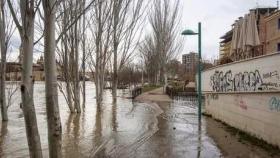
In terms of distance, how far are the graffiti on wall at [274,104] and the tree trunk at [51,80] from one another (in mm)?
6181

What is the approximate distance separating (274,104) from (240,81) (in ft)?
13.1

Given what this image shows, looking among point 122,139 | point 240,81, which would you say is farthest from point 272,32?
point 122,139

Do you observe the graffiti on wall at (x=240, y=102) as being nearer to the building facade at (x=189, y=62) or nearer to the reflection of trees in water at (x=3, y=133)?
the reflection of trees in water at (x=3, y=133)

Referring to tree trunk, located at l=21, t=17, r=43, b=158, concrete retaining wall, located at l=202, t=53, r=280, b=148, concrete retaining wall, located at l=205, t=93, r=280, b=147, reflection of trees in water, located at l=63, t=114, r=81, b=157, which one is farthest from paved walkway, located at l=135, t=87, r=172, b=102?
tree trunk, located at l=21, t=17, r=43, b=158

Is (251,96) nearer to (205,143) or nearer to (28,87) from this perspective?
(205,143)

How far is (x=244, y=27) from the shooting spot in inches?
815

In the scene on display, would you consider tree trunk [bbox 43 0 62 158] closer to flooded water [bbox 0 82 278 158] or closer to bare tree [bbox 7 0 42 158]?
bare tree [bbox 7 0 42 158]


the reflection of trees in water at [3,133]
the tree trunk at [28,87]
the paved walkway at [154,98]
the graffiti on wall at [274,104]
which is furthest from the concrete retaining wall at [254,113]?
the paved walkway at [154,98]

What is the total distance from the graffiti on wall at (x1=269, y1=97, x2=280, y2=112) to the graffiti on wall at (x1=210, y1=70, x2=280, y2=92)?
316mm

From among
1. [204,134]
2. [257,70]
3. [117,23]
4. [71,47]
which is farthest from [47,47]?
[117,23]

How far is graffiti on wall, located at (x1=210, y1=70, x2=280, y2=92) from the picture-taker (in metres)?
12.6

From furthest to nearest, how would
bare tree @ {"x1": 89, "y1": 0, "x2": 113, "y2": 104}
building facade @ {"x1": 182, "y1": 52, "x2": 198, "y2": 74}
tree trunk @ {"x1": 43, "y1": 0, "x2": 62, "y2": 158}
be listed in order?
building facade @ {"x1": 182, "y1": 52, "x2": 198, "y2": 74} → bare tree @ {"x1": 89, "y1": 0, "x2": 113, "y2": 104} → tree trunk @ {"x1": 43, "y1": 0, "x2": 62, "y2": 158}

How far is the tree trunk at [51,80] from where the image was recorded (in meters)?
6.93

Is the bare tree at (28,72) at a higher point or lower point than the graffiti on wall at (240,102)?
higher
